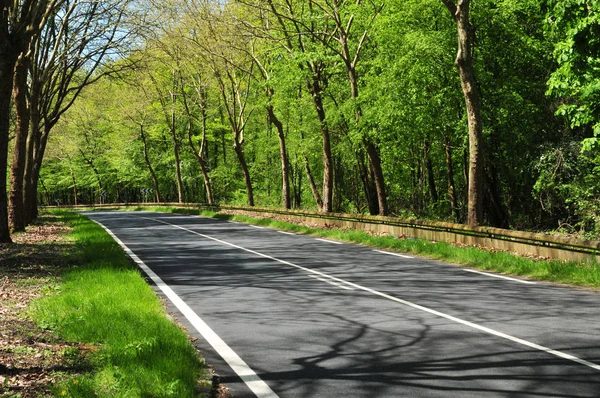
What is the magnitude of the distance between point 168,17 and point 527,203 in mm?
19091

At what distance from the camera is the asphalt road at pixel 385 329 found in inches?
224

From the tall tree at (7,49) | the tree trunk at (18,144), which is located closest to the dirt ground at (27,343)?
the tall tree at (7,49)

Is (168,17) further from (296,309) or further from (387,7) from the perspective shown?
(296,309)

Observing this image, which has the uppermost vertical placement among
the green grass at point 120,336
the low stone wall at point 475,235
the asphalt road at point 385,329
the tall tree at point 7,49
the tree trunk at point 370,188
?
the tall tree at point 7,49

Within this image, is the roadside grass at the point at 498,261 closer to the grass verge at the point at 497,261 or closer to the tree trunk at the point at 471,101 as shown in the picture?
the grass verge at the point at 497,261

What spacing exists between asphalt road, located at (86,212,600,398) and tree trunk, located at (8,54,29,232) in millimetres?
9892

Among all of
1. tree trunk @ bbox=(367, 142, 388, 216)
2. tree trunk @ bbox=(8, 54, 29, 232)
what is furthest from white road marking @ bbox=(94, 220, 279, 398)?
tree trunk @ bbox=(367, 142, 388, 216)

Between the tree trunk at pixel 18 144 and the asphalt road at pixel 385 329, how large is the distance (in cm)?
989

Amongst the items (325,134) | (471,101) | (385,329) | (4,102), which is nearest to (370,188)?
(325,134)

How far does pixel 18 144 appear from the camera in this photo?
2202 cm

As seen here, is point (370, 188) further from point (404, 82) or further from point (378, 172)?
point (404, 82)

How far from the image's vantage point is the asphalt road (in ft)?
18.6

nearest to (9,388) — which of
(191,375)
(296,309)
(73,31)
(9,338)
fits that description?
(191,375)

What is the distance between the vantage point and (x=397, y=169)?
3984 cm
